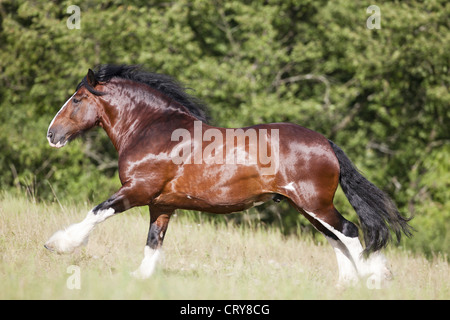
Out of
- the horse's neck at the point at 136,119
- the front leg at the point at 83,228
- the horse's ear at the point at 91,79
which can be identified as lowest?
the front leg at the point at 83,228

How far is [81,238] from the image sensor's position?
4.25 metres

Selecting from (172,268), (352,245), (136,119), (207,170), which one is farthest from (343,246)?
(136,119)

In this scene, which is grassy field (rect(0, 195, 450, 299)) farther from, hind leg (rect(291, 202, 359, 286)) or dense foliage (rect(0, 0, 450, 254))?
dense foliage (rect(0, 0, 450, 254))

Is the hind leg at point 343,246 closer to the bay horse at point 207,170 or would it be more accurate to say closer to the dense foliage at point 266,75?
the bay horse at point 207,170

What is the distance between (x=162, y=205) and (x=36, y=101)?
1045 cm

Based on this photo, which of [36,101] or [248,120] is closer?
[248,120]

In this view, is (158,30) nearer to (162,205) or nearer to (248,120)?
(248,120)

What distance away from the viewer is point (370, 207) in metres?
4.91

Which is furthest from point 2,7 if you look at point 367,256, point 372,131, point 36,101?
point 367,256

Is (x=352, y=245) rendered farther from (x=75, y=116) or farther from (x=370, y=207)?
(x=75, y=116)

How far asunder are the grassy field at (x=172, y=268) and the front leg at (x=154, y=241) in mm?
171

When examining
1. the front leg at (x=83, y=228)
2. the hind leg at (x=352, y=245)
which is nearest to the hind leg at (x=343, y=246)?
the hind leg at (x=352, y=245)

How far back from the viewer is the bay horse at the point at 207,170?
14.5 feet

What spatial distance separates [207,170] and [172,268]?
133cm
